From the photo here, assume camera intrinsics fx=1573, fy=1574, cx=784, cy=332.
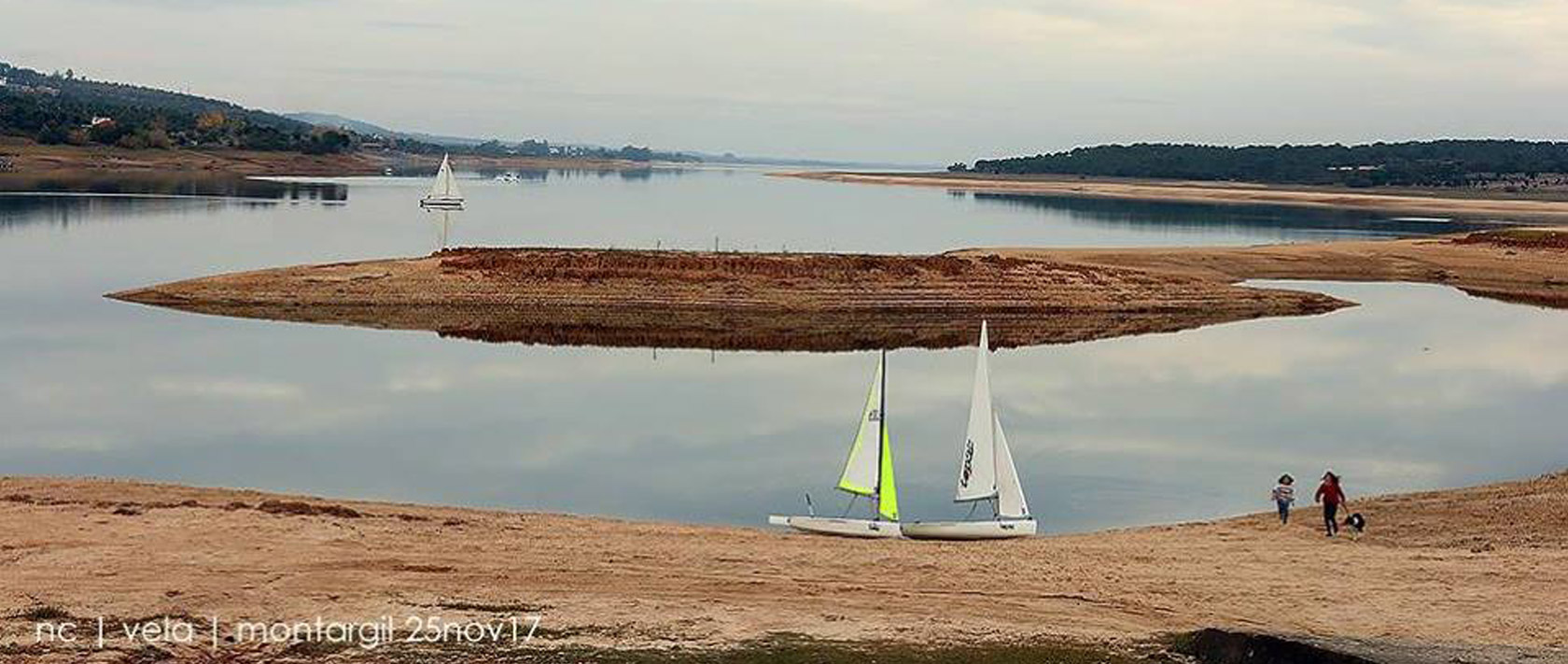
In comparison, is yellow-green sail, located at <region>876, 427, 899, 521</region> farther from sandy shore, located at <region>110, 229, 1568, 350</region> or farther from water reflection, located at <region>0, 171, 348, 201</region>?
water reflection, located at <region>0, 171, 348, 201</region>

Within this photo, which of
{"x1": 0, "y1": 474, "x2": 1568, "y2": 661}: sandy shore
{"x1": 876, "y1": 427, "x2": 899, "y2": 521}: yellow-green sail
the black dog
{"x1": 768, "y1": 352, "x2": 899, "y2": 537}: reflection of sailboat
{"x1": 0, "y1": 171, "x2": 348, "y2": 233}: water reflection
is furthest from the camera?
{"x1": 0, "y1": 171, "x2": 348, "y2": 233}: water reflection

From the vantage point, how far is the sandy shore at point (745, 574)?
17.9 metres

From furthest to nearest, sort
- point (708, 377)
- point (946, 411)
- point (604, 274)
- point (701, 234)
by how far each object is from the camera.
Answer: point (701, 234)
point (604, 274)
point (708, 377)
point (946, 411)

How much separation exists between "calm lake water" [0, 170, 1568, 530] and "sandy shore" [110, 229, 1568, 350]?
2716 millimetres

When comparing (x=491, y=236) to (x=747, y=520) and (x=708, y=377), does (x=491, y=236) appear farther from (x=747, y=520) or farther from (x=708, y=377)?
(x=747, y=520)

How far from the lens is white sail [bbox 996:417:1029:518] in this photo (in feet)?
88.2

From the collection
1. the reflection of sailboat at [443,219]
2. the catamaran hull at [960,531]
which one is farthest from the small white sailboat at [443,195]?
the catamaran hull at [960,531]

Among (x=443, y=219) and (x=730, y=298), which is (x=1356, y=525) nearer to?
(x=730, y=298)

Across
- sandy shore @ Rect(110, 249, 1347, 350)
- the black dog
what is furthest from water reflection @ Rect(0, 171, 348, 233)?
the black dog

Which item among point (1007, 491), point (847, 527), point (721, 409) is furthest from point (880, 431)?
point (721, 409)

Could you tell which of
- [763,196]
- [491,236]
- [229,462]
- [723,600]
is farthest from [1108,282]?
[763,196]

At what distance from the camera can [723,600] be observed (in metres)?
19.1

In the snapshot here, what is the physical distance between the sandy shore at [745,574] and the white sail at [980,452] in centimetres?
183

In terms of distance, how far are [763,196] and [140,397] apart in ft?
494
